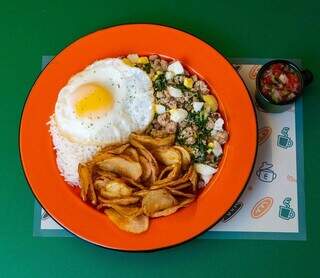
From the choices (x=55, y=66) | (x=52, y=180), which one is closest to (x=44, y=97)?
(x=55, y=66)

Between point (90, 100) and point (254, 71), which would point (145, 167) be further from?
point (254, 71)

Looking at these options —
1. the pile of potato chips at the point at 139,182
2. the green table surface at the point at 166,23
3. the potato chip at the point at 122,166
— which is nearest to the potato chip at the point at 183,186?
the pile of potato chips at the point at 139,182

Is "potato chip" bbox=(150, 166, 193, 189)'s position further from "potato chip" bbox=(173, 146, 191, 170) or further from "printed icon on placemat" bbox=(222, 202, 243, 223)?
"printed icon on placemat" bbox=(222, 202, 243, 223)

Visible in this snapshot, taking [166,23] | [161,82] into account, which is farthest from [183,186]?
[166,23]

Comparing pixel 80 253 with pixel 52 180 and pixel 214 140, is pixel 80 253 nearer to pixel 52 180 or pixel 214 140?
pixel 52 180

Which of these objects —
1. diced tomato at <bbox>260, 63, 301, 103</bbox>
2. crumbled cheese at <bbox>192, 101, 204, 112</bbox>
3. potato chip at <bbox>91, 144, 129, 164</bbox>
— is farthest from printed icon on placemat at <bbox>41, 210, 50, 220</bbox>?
diced tomato at <bbox>260, 63, 301, 103</bbox>
